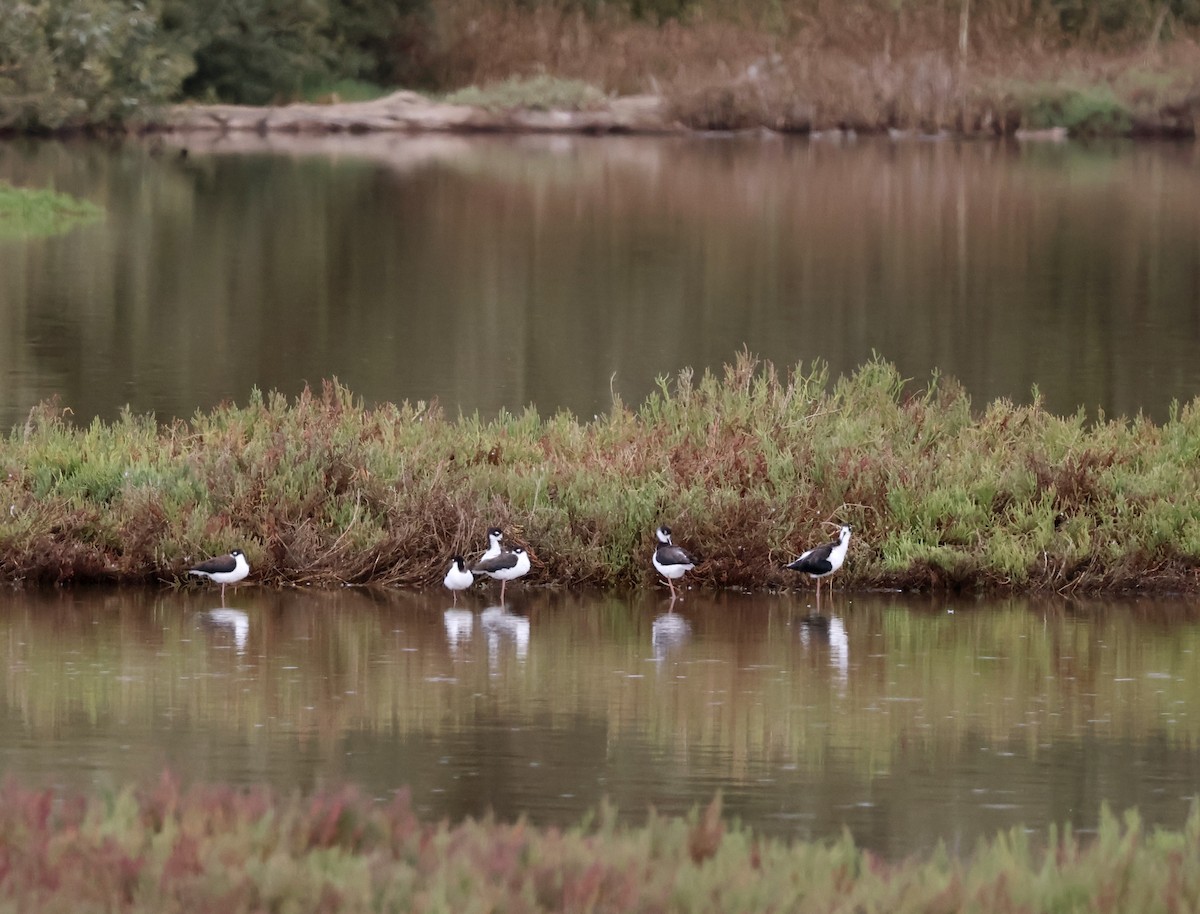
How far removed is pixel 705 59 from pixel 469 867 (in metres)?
80.1

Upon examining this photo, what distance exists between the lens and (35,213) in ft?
163

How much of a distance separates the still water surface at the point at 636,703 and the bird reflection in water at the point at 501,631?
31 mm

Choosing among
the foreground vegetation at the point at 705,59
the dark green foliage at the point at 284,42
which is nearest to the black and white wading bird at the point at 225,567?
the foreground vegetation at the point at 705,59

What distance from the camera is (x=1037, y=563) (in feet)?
54.3

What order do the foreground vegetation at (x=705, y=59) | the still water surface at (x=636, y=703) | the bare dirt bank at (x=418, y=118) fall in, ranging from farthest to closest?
the bare dirt bank at (x=418, y=118)
the foreground vegetation at (x=705, y=59)
the still water surface at (x=636, y=703)

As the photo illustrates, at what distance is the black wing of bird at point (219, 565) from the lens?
624 inches

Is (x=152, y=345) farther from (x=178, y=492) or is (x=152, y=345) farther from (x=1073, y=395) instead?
(x=178, y=492)

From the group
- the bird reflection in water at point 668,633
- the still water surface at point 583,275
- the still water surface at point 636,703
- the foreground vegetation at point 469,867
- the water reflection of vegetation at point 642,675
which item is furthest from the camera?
the still water surface at point 583,275

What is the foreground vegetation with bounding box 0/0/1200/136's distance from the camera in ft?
253

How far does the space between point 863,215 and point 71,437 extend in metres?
39.6

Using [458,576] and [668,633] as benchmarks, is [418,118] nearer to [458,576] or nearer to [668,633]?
[458,576]

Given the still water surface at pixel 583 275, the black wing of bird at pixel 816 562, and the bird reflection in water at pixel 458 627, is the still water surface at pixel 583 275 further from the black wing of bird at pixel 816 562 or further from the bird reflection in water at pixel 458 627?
the bird reflection in water at pixel 458 627

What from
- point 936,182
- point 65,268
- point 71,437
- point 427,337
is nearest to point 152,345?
point 427,337

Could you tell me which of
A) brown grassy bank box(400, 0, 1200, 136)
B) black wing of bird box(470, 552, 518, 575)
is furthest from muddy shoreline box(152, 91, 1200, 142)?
black wing of bird box(470, 552, 518, 575)
